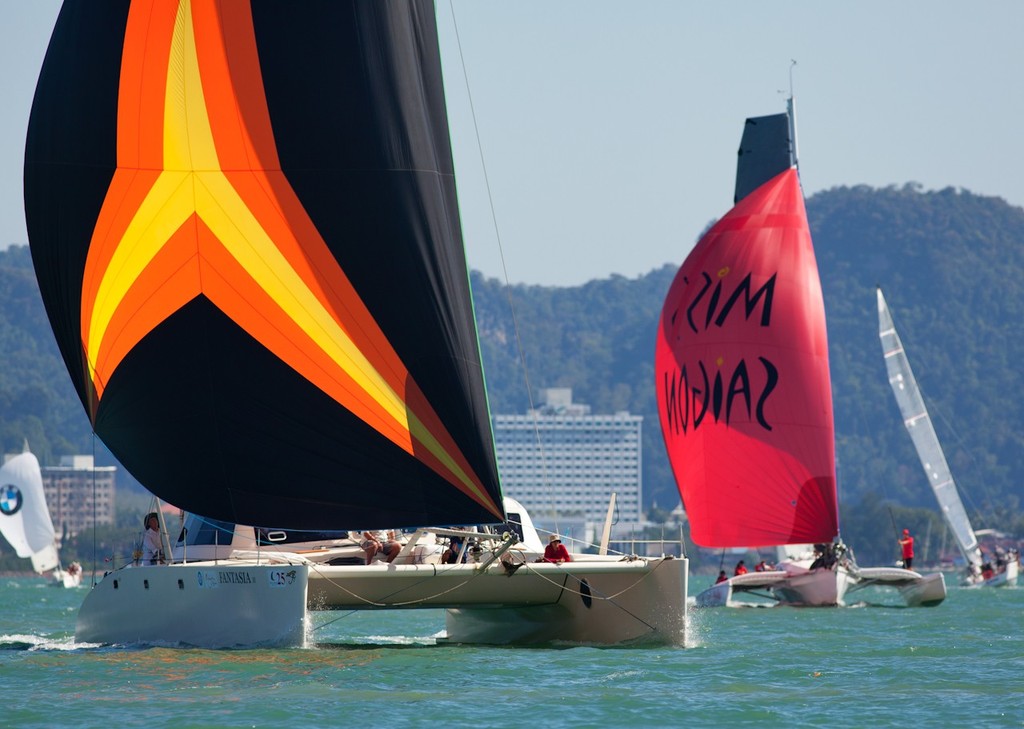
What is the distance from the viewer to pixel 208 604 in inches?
690

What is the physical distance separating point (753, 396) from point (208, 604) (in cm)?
1495

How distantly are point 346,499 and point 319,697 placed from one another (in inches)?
117

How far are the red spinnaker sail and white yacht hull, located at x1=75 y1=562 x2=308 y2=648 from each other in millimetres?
13959

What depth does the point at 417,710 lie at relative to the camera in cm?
1453

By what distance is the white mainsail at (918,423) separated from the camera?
52.8 m

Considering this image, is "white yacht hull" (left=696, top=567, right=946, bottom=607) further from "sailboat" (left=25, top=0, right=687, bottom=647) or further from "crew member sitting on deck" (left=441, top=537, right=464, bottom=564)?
"sailboat" (left=25, top=0, right=687, bottom=647)

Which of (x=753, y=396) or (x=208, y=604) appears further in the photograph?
(x=753, y=396)

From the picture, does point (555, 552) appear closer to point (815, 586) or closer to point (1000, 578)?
point (815, 586)

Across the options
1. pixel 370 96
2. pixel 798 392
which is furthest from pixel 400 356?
pixel 798 392

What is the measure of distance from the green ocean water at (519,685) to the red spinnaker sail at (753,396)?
8.29 meters

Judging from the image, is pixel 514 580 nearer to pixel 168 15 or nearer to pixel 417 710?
pixel 417 710

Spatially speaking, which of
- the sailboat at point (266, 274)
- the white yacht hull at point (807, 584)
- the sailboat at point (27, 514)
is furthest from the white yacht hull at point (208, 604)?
the sailboat at point (27, 514)

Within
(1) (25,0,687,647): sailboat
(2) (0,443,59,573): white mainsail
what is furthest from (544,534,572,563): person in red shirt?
(2) (0,443,59,573): white mainsail

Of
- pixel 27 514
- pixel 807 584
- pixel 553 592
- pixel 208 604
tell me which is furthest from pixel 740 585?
pixel 27 514
